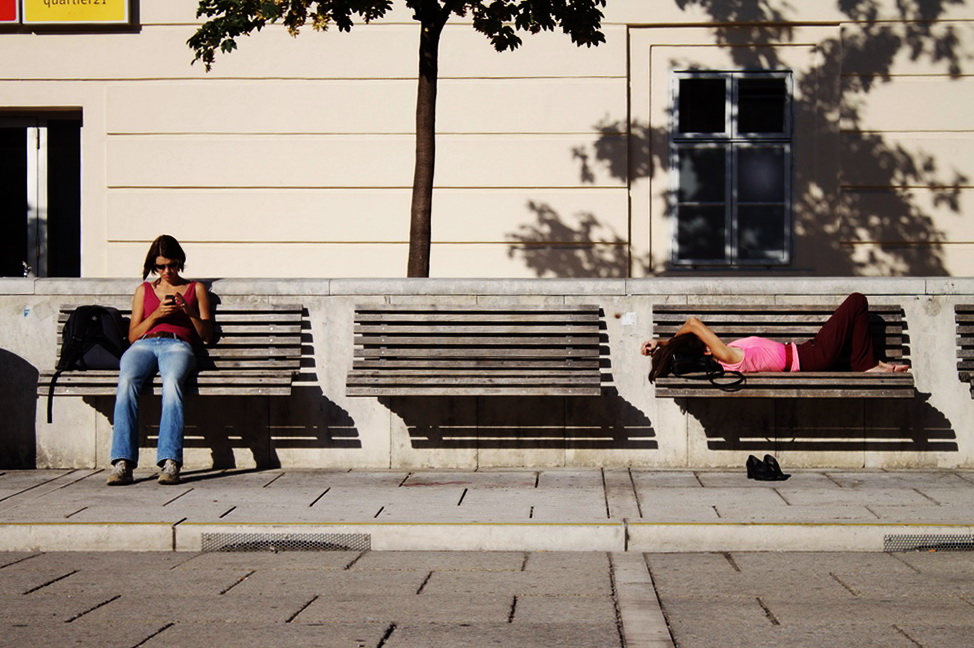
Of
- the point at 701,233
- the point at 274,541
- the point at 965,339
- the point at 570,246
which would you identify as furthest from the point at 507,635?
the point at 701,233

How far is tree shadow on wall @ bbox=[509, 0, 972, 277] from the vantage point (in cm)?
1274

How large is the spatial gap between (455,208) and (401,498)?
573 cm

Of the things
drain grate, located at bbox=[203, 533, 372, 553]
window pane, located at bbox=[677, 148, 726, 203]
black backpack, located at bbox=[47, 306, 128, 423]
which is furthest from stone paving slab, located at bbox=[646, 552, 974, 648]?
window pane, located at bbox=[677, 148, 726, 203]

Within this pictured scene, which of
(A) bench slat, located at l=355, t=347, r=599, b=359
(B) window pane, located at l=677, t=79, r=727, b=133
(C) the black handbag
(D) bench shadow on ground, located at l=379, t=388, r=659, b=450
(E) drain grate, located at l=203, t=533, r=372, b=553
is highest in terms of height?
(B) window pane, located at l=677, t=79, r=727, b=133

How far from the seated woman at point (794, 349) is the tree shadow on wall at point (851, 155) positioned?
4.13 metres

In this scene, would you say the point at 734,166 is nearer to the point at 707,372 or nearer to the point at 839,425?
the point at 839,425

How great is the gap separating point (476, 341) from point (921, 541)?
3.53 meters

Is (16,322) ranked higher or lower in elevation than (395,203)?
lower

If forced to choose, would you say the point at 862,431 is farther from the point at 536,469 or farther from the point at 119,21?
the point at 119,21

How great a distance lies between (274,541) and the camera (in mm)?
6625

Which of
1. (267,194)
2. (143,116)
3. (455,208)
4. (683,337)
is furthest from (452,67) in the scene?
(683,337)

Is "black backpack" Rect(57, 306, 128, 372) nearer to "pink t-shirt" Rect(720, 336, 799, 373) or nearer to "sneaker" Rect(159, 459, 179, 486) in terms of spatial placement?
"sneaker" Rect(159, 459, 179, 486)

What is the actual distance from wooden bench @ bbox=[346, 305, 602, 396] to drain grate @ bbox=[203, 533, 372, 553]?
2.29 m

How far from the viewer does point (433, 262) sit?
42.3ft
